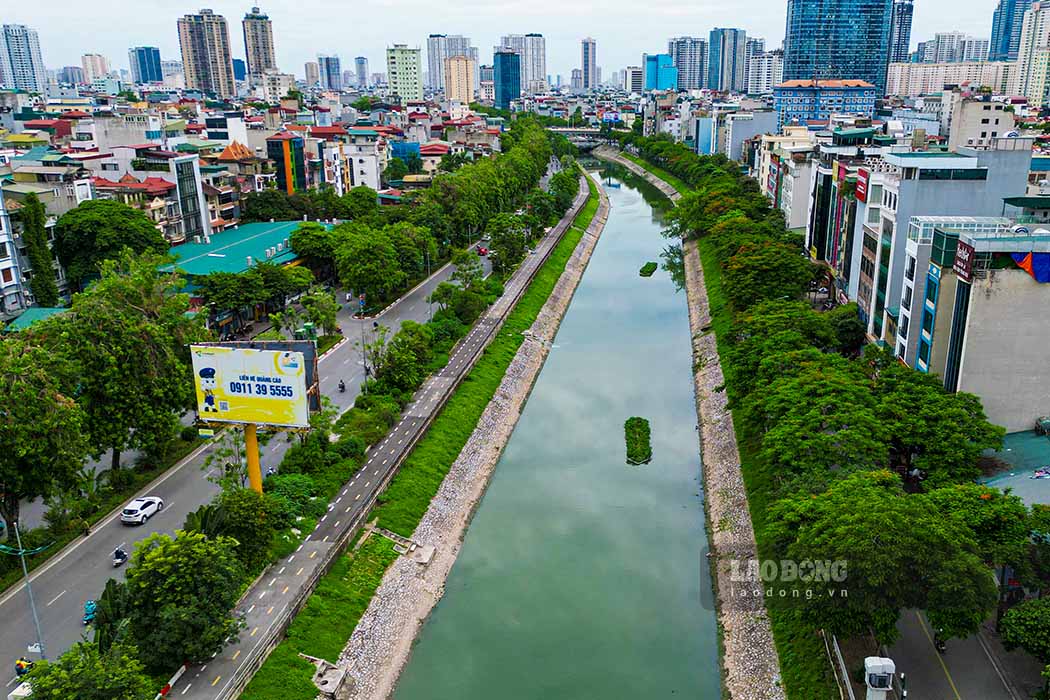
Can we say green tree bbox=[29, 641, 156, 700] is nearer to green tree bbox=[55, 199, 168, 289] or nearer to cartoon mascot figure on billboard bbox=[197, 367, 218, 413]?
cartoon mascot figure on billboard bbox=[197, 367, 218, 413]

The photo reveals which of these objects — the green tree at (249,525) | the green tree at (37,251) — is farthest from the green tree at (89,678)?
the green tree at (37,251)

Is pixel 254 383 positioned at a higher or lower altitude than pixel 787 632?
higher

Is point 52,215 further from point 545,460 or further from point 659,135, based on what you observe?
point 659,135

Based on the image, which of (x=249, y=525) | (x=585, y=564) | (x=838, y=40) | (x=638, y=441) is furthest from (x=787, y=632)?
(x=838, y=40)

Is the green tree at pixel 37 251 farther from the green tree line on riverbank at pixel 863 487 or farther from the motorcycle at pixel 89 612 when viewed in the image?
the green tree line on riverbank at pixel 863 487

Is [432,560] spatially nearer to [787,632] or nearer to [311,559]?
[311,559]

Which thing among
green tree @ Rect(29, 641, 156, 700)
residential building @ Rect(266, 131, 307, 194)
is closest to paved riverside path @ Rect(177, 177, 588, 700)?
green tree @ Rect(29, 641, 156, 700)

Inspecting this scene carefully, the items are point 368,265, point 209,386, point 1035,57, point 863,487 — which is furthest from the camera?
point 1035,57
